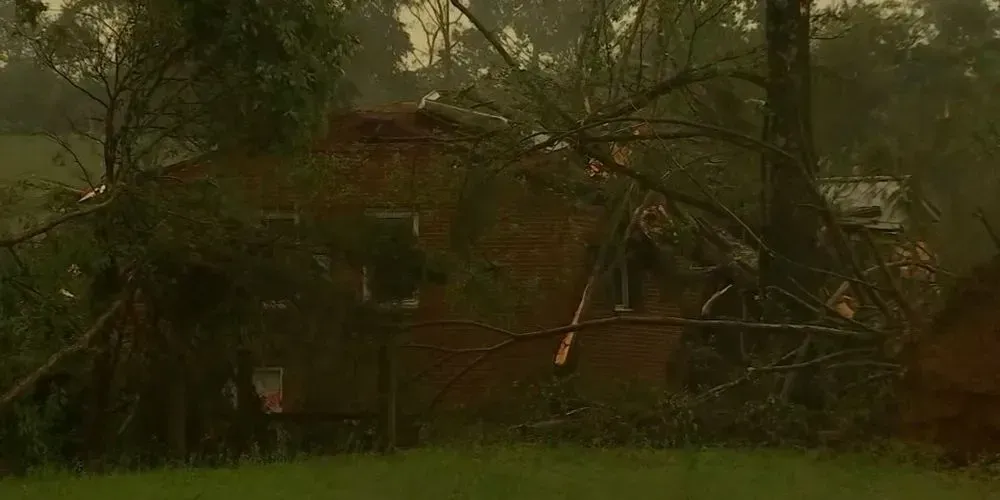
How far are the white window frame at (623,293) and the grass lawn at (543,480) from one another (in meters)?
6.58

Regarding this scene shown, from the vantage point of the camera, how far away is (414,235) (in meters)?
12.1

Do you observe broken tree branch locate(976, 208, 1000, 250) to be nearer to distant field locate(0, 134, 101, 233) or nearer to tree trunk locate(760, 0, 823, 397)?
tree trunk locate(760, 0, 823, 397)

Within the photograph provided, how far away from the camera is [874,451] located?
8.30 meters

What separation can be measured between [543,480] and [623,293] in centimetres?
878

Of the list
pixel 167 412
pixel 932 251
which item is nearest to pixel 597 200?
pixel 932 251

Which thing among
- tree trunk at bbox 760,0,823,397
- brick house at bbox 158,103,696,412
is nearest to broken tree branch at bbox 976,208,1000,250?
tree trunk at bbox 760,0,823,397

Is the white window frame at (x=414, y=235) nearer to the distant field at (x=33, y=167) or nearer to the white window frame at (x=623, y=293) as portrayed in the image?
the distant field at (x=33, y=167)

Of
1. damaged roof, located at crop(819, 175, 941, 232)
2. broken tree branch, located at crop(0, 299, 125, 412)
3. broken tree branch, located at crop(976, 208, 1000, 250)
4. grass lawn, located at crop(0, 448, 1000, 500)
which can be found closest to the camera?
grass lawn, located at crop(0, 448, 1000, 500)

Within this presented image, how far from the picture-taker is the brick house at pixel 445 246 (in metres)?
11.9

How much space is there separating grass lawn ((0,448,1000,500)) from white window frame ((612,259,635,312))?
6579 mm

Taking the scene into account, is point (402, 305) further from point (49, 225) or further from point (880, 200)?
point (880, 200)

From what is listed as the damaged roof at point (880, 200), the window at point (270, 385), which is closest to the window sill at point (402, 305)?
the window at point (270, 385)

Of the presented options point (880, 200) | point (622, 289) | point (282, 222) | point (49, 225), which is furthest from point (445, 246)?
point (880, 200)

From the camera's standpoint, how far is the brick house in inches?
467
